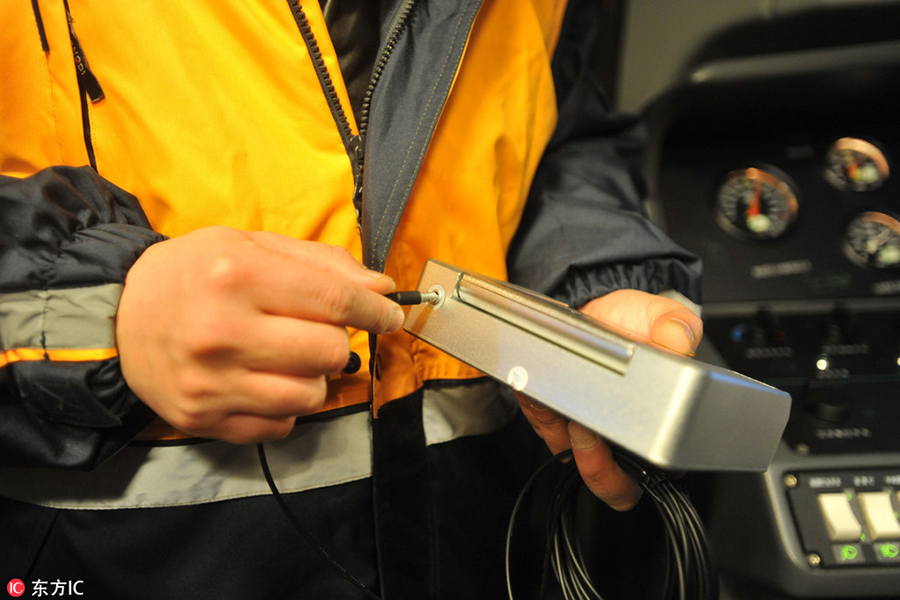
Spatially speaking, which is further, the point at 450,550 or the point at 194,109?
the point at 450,550

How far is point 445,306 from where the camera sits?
51 centimetres

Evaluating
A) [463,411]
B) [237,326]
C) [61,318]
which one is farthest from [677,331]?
[61,318]

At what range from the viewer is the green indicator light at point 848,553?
0.63 m

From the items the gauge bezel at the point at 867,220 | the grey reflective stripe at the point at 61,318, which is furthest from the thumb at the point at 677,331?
the gauge bezel at the point at 867,220

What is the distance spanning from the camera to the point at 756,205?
95cm

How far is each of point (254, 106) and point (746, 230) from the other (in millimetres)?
758

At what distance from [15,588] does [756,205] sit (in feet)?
3.43

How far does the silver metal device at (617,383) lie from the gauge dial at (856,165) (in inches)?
27.5

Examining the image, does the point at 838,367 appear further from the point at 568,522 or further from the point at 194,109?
the point at 194,109

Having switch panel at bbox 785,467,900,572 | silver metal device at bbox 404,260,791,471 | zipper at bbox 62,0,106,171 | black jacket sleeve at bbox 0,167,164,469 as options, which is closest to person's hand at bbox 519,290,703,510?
silver metal device at bbox 404,260,791,471

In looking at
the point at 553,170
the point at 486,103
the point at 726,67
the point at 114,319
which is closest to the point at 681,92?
the point at 726,67

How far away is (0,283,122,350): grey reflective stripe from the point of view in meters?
0.46

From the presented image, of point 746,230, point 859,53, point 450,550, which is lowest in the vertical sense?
point 450,550

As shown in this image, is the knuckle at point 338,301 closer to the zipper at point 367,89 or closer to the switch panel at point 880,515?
the zipper at point 367,89
